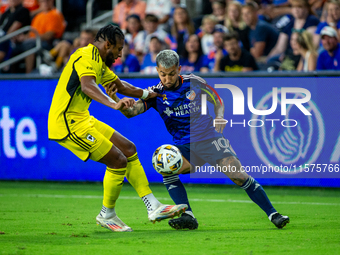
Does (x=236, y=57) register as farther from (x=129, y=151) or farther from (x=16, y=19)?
(x=16, y=19)

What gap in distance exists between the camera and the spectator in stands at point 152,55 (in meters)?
10.3

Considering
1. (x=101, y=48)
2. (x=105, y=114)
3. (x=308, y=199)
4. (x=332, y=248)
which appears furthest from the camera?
(x=105, y=114)

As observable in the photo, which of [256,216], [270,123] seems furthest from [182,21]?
[256,216]

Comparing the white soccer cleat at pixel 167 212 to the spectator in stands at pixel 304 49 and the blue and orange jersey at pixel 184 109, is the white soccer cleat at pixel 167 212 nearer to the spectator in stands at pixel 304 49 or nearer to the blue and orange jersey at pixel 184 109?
the blue and orange jersey at pixel 184 109

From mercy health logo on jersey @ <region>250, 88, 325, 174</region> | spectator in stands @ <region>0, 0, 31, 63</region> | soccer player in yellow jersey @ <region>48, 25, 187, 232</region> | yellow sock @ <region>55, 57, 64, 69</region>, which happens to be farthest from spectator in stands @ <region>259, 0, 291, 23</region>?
soccer player in yellow jersey @ <region>48, 25, 187, 232</region>

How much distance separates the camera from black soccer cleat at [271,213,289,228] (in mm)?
4969

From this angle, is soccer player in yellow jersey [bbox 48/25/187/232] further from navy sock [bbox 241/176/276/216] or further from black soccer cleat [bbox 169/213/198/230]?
navy sock [bbox 241/176/276/216]

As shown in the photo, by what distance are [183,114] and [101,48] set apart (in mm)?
1126

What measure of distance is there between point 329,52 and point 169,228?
533 cm

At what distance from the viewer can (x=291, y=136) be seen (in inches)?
321

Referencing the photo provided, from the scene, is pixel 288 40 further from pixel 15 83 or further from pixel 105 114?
pixel 15 83

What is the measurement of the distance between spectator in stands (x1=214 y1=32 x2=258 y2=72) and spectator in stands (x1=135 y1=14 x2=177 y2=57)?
5.93ft

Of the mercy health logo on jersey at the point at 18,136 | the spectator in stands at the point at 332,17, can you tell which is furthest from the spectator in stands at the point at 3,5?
the spectator in stands at the point at 332,17

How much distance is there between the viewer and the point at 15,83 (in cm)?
960
